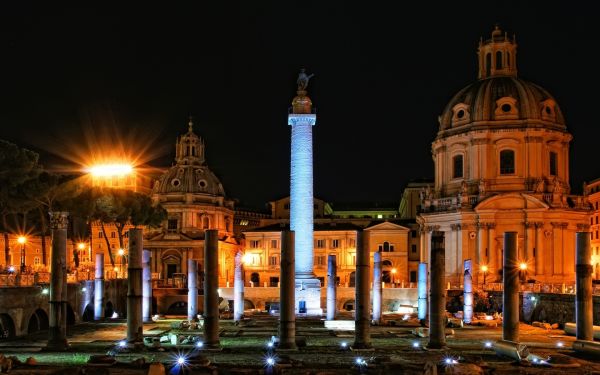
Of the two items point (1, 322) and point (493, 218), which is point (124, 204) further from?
point (1, 322)

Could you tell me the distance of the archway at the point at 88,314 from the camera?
61969mm

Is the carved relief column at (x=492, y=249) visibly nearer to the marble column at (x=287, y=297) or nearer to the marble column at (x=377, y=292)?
the marble column at (x=377, y=292)

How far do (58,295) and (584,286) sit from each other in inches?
872

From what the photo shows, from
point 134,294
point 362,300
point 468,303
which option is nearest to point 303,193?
point 468,303

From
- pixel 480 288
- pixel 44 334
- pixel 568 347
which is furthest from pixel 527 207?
pixel 44 334

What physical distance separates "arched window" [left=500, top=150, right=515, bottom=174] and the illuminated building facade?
93 millimetres

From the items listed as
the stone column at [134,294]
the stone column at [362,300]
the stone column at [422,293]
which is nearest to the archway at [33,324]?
the stone column at [134,294]

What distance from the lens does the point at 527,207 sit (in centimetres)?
8294

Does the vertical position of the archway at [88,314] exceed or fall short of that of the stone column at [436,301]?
it falls short

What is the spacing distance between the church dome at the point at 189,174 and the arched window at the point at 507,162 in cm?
4561

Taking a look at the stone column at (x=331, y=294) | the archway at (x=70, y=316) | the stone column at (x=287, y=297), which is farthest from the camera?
the stone column at (x=331, y=294)

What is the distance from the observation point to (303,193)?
65.8 metres

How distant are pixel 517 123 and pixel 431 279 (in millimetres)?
50392

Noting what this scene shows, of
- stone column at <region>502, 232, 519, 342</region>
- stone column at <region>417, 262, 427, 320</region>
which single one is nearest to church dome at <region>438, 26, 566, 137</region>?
stone column at <region>417, 262, 427, 320</region>
